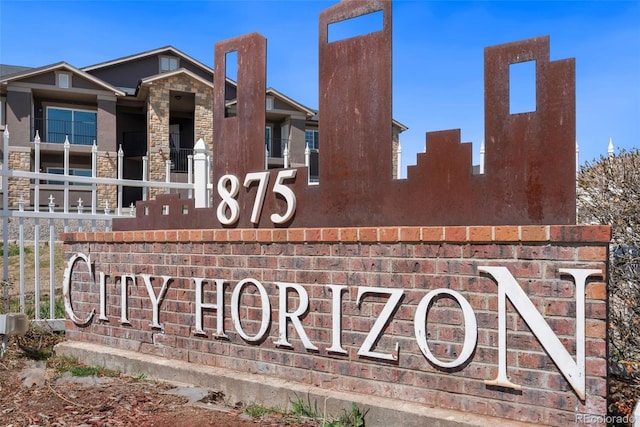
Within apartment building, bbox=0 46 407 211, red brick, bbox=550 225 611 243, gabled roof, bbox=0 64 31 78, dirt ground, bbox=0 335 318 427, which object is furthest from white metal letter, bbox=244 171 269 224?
gabled roof, bbox=0 64 31 78

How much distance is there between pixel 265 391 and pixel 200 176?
293cm

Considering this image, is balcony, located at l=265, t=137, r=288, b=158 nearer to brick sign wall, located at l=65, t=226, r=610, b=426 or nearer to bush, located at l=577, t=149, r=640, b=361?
brick sign wall, located at l=65, t=226, r=610, b=426

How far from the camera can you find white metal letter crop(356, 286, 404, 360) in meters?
3.42

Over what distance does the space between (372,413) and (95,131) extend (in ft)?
78.2

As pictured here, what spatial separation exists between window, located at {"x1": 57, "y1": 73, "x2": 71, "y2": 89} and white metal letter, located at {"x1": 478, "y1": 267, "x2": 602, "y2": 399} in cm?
2322

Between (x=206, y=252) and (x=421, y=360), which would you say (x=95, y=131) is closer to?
(x=206, y=252)

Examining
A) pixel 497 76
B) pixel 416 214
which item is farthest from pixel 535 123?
pixel 416 214

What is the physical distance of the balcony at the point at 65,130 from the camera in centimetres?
2267

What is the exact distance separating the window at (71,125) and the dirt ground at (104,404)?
2061 cm

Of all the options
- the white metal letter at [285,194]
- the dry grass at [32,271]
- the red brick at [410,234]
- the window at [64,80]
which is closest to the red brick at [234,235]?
the white metal letter at [285,194]

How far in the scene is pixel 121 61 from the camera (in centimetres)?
2431

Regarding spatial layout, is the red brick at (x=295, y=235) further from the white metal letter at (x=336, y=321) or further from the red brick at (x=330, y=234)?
the white metal letter at (x=336, y=321)

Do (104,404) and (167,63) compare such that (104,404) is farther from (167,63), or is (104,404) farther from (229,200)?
(167,63)

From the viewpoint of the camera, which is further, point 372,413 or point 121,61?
point 121,61
